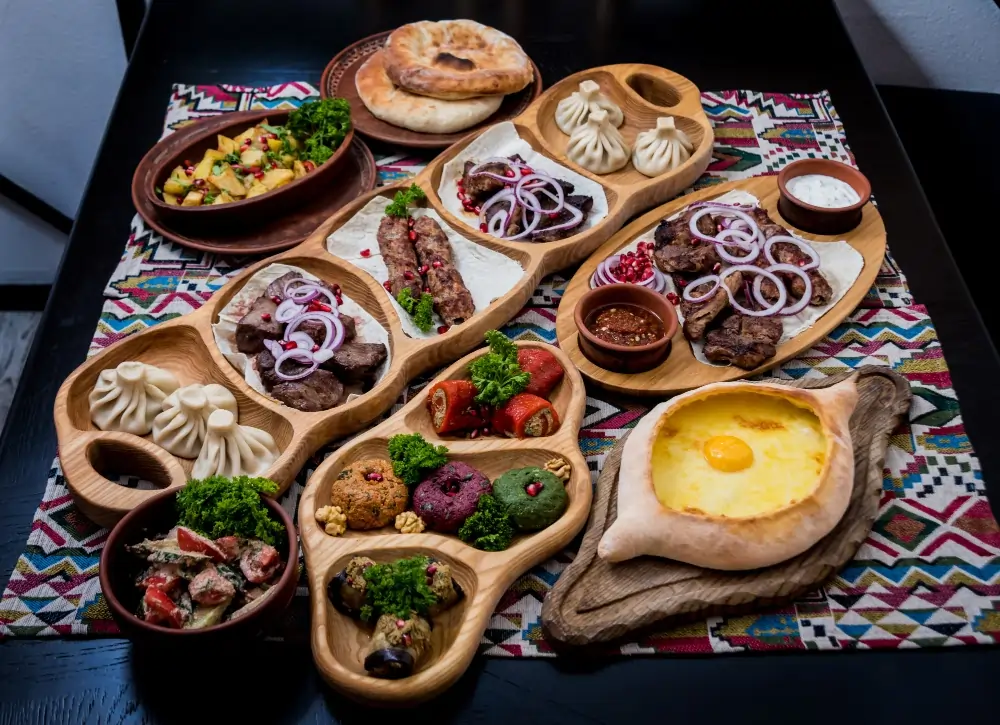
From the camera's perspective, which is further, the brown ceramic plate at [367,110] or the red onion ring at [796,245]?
the brown ceramic plate at [367,110]

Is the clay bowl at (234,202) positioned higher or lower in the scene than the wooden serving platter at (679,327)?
lower

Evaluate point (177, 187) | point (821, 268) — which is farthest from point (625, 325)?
point (177, 187)

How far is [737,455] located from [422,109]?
286cm

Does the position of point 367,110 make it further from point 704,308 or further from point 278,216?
point 704,308

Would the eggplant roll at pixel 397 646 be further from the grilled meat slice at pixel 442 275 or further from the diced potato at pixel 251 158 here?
the diced potato at pixel 251 158

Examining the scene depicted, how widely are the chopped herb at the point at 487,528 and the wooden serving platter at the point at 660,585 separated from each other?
271 mm

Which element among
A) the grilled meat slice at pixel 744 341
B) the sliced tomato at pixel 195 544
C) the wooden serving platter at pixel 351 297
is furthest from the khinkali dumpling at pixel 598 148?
the sliced tomato at pixel 195 544

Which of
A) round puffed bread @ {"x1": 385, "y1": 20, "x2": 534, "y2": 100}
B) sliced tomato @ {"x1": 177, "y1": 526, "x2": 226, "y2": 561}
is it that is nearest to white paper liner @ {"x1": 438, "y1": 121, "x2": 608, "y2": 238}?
round puffed bread @ {"x1": 385, "y1": 20, "x2": 534, "y2": 100}

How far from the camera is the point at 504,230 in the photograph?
465 centimetres

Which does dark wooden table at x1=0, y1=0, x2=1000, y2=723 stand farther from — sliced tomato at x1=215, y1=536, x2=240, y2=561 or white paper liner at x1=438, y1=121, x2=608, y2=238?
white paper liner at x1=438, y1=121, x2=608, y2=238

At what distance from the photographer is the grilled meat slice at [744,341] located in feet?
13.3

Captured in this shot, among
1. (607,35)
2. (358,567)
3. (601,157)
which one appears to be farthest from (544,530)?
(607,35)

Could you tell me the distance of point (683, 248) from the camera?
4492mm

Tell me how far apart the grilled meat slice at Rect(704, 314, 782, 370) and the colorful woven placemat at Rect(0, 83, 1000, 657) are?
0.21m
